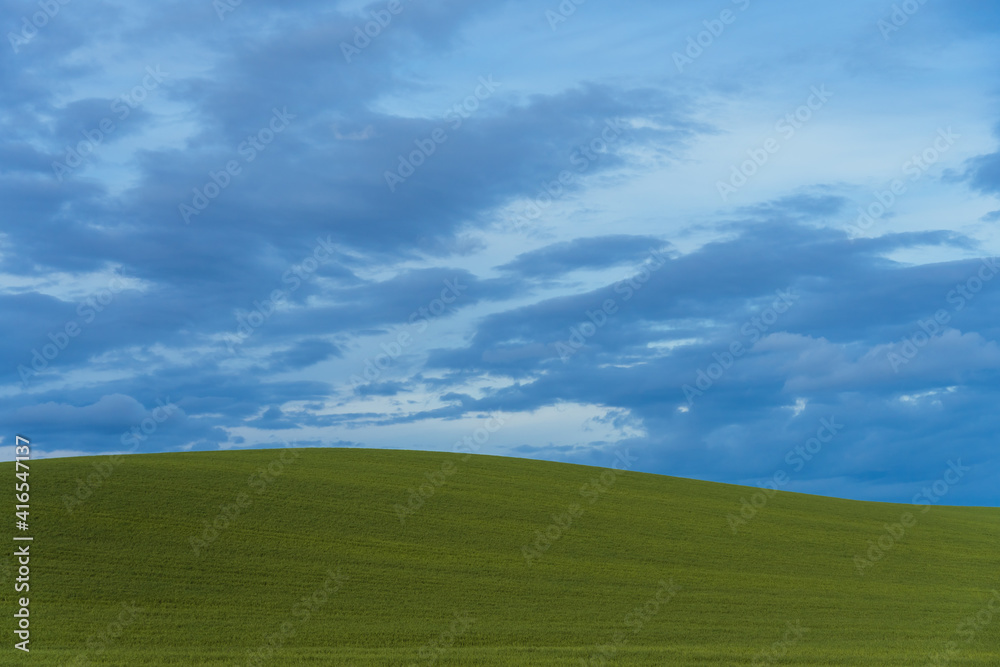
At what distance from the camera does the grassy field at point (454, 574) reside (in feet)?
66.8

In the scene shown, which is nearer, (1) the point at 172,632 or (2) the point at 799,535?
(1) the point at 172,632

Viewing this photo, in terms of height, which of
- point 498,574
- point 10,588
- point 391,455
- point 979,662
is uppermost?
point 391,455

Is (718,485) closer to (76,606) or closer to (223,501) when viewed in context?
(223,501)

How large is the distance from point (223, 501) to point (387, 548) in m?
7.93

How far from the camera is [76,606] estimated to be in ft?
71.4

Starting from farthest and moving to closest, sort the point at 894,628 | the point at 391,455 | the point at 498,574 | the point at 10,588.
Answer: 1. the point at 391,455
2. the point at 498,574
3. the point at 894,628
4. the point at 10,588

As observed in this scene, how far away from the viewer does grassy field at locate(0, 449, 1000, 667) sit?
20359 millimetres

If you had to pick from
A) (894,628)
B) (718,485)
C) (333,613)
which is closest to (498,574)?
(333,613)

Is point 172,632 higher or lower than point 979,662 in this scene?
higher

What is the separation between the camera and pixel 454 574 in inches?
1076

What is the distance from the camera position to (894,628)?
24.5 m

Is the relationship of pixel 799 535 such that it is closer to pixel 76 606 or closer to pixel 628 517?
pixel 628 517

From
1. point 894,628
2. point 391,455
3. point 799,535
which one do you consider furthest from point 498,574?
point 391,455

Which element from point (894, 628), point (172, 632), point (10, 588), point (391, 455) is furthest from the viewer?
point (391, 455)
